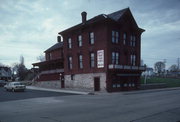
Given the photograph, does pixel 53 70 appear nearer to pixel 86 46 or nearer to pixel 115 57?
pixel 86 46

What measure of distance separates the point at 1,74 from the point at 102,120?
100 metres

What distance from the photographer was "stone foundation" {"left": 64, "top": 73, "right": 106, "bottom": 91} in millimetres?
30906

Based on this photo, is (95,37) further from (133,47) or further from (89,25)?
(133,47)

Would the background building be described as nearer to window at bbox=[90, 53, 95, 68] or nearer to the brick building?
the brick building

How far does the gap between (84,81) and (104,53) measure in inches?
263

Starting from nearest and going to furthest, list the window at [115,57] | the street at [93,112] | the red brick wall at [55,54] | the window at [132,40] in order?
1. the street at [93,112]
2. the window at [115,57]
3. the window at [132,40]
4. the red brick wall at [55,54]

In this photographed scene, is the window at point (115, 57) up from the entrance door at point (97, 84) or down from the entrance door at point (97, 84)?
up

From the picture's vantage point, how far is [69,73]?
1487 inches

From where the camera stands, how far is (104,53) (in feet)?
101

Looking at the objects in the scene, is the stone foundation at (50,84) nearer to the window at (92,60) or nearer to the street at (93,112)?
the window at (92,60)

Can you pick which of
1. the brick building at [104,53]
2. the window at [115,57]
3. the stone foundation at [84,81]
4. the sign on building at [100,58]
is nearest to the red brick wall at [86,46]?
the brick building at [104,53]

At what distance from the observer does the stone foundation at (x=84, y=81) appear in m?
30.9

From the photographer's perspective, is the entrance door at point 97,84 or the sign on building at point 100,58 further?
the entrance door at point 97,84

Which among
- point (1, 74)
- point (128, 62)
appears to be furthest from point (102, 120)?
point (1, 74)
